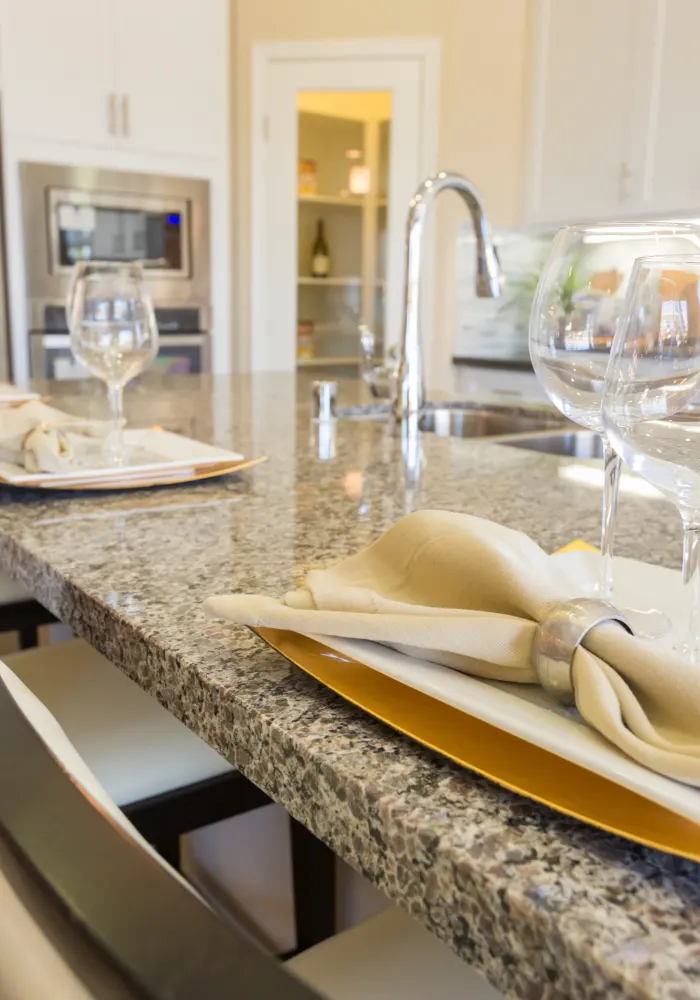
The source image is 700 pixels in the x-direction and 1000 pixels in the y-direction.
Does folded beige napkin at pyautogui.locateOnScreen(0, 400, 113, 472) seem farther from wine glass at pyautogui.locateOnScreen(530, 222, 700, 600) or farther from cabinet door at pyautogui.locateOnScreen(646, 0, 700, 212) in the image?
cabinet door at pyautogui.locateOnScreen(646, 0, 700, 212)

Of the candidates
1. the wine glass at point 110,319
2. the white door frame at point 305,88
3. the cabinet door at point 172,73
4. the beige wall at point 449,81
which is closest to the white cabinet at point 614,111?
the beige wall at point 449,81

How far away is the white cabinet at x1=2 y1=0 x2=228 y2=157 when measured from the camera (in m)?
3.18

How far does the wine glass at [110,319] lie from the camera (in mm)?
979

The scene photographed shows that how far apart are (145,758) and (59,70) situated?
3.11m

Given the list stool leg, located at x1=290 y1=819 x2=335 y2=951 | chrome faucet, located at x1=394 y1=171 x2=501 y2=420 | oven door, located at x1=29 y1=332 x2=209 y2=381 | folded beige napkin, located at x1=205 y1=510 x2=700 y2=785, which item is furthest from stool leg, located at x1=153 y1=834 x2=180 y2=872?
oven door, located at x1=29 y1=332 x2=209 y2=381

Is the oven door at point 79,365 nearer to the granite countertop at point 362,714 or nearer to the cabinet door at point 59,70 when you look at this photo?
the cabinet door at point 59,70

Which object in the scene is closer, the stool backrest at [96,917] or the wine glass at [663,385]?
the stool backrest at [96,917]

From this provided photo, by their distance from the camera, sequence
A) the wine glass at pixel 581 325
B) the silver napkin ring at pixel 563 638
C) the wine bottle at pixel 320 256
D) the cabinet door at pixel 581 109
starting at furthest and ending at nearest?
A: the wine bottle at pixel 320 256 → the cabinet door at pixel 581 109 → the wine glass at pixel 581 325 → the silver napkin ring at pixel 563 638

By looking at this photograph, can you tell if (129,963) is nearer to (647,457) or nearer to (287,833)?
(647,457)

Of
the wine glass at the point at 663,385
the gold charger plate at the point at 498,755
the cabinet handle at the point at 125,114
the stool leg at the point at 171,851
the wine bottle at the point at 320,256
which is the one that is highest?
the cabinet handle at the point at 125,114

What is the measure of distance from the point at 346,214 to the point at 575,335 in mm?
4286

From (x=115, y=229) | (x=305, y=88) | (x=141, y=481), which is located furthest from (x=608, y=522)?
(x=305, y=88)

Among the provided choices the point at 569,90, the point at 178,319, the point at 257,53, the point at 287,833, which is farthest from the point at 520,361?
the point at 287,833

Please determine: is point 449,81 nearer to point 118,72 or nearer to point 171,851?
point 118,72
